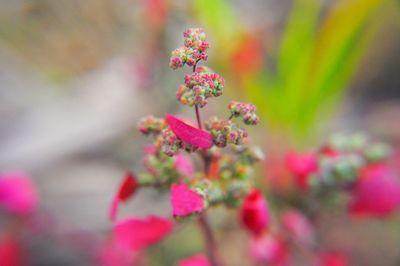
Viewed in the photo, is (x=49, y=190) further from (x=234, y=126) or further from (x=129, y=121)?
(x=234, y=126)

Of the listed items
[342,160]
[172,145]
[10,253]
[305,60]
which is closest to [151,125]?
[172,145]

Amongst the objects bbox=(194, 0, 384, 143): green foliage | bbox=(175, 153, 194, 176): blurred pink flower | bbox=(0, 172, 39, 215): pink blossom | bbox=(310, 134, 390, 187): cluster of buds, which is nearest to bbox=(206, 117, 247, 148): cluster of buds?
bbox=(175, 153, 194, 176): blurred pink flower

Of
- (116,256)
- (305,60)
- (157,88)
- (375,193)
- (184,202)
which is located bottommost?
(184,202)

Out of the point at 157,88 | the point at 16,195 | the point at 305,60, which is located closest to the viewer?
the point at 16,195

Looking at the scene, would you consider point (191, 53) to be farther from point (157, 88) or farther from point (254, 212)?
point (157, 88)

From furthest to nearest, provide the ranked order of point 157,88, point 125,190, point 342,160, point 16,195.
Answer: point 157,88 < point 16,195 < point 342,160 < point 125,190

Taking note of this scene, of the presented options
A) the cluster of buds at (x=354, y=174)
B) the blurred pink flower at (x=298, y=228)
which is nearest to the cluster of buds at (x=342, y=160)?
the cluster of buds at (x=354, y=174)

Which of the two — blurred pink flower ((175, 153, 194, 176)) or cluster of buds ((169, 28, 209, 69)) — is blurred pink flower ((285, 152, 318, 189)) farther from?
cluster of buds ((169, 28, 209, 69))

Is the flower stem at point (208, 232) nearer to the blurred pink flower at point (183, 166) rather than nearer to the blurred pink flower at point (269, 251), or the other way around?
the blurred pink flower at point (183, 166)
